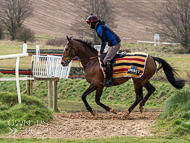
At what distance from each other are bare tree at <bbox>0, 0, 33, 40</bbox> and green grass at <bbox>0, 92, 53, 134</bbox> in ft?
109

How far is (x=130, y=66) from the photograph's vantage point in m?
8.27

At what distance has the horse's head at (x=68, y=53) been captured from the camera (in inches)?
333

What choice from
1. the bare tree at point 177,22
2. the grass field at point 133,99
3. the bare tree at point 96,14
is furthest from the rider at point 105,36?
the bare tree at point 96,14

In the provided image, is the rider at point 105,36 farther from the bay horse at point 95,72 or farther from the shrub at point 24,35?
the shrub at point 24,35

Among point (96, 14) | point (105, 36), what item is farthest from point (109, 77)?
point (96, 14)

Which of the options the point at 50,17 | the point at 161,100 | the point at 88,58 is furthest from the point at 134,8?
the point at 88,58

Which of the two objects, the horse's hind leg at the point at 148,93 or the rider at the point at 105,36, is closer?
the rider at the point at 105,36

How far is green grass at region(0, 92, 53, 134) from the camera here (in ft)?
19.9

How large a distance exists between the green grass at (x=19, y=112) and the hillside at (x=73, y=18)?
133ft

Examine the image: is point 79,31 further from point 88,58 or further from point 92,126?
point 92,126

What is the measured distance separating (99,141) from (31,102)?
102 inches

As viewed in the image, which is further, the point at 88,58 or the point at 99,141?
the point at 88,58

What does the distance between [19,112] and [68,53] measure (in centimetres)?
275

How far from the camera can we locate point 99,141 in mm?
5070
